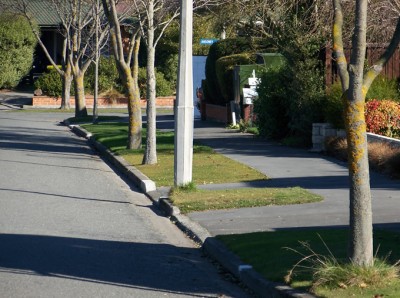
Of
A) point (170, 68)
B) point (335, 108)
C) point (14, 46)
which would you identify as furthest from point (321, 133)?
point (14, 46)

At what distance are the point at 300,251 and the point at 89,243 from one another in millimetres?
3130

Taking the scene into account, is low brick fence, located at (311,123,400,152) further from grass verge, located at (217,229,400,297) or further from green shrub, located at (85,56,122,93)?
green shrub, located at (85,56,122,93)

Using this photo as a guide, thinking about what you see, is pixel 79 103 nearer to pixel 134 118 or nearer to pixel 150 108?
pixel 134 118

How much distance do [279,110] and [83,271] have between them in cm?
1604

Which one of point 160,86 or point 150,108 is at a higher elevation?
point 160,86

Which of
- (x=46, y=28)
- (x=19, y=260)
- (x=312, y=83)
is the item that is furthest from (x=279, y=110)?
(x=46, y=28)

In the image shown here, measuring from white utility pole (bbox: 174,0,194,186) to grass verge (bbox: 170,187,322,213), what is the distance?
42 centimetres

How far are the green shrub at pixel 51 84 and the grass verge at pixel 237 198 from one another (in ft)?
123

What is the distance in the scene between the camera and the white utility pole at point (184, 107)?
14.4m

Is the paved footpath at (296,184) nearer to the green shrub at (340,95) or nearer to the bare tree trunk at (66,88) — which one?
the green shrub at (340,95)

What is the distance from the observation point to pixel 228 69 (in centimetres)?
3164

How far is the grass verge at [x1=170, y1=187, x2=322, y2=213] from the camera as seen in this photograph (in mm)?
13125

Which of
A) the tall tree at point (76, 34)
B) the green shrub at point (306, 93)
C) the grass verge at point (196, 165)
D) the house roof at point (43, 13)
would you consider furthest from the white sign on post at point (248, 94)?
the house roof at point (43, 13)

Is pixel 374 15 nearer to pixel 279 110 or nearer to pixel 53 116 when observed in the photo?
pixel 279 110
